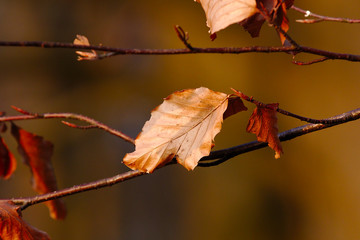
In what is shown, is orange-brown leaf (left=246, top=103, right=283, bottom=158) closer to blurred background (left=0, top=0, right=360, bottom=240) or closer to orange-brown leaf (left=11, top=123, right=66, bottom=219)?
orange-brown leaf (left=11, top=123, right=66, bottom=219)

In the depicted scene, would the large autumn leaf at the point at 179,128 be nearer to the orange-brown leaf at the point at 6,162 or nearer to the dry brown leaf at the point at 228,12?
the dry brown leaf at the point at 228,12

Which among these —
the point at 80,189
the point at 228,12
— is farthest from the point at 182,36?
the point at 80,189

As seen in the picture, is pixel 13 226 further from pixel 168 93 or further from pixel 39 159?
pixel 168 93

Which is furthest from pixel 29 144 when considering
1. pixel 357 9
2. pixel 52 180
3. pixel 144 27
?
pixel 357 9

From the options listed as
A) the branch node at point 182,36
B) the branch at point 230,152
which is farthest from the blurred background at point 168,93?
the branch node at point 182,36

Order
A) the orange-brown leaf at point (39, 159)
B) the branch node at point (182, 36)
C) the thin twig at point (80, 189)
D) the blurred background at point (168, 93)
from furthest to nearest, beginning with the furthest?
the blurred background at point (168, 93)
the orange-brown leaf at point (39, 159)
the thin twig at point (80, 189)
the branch node at point (182, 36)

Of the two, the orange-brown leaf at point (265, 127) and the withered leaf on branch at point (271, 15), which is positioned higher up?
the withered leaf on branch at point (271, 15)

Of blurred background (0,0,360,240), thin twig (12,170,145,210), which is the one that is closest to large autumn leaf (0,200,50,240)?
thin twig (12,170,145,210)
